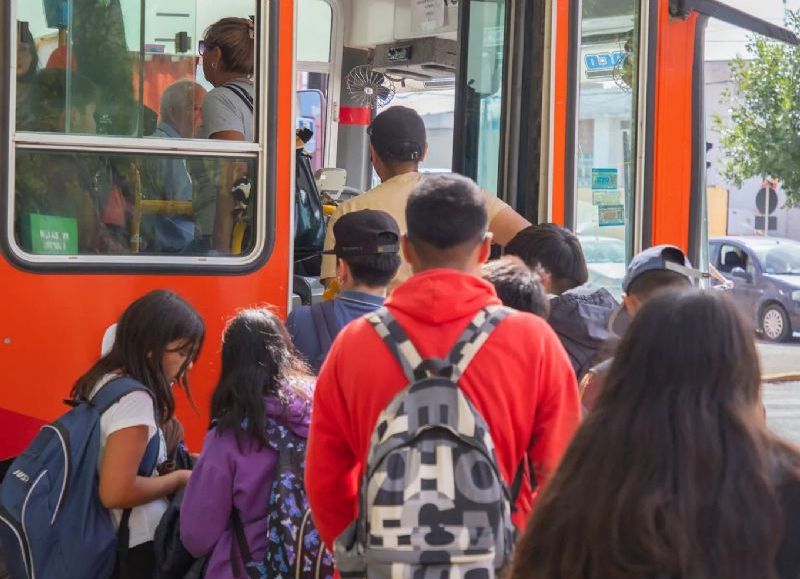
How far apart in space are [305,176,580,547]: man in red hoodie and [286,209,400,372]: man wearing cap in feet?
2.23

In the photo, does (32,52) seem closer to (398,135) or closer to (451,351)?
(398,135)

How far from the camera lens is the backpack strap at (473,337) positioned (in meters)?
2.43

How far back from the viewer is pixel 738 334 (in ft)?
5.92

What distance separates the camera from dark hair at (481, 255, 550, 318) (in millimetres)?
3061

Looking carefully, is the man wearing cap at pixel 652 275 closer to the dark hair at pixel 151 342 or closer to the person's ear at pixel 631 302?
the person's ear at pixel 631 302

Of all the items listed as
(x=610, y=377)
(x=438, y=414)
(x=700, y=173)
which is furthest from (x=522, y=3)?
(x=610, y=377)

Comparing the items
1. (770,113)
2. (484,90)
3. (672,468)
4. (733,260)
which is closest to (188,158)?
(484,90)

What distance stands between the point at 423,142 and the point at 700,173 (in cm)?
169

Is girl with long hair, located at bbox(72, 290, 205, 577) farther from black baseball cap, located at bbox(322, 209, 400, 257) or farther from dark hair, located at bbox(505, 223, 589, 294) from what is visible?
dark hair, located at bbox(505, 223, 589, 294)

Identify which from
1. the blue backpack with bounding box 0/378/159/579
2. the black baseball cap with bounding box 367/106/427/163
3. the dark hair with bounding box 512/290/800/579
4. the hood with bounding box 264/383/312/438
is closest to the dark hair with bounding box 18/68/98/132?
the black baseball cap with bounding box 367/106/427/163

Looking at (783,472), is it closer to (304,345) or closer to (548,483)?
(548,483)

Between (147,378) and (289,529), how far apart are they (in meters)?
0.68

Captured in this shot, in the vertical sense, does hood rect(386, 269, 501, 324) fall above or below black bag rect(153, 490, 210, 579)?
above

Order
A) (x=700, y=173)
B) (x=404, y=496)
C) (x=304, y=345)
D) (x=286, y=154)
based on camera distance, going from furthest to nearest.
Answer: (x=700, y=173) → (x=286, y=154) → (x=304, y=345) → (x=404, y=496)
